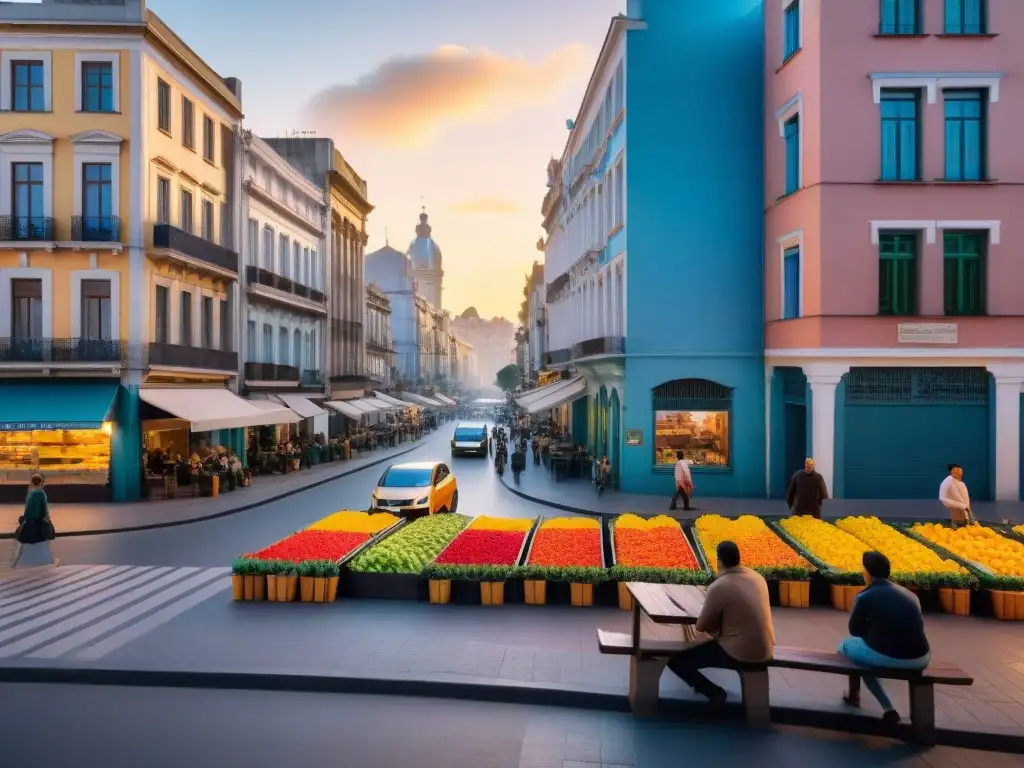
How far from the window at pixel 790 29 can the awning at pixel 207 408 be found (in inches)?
835

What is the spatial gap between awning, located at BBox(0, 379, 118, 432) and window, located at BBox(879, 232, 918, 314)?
2320cm

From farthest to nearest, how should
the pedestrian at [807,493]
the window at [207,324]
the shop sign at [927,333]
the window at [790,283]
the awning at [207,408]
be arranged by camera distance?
1. the window at [207,324]
2. the awning at [207,408]
3. the window at [790,283]
4. the shop sign at [927,333]
5. the pedestrian at [807,493]

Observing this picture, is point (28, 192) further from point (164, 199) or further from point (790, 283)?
point (790, 283)

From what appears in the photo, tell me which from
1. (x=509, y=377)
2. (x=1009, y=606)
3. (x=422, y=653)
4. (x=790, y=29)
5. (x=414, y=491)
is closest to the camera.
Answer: (x=422, y=653)

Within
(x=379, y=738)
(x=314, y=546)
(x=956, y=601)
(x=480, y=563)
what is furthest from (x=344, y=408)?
(x=379, y=738)

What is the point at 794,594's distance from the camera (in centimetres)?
1146

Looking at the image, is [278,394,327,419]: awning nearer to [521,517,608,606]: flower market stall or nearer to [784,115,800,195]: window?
[784,115,800,195]: window

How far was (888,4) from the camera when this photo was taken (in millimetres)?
21750

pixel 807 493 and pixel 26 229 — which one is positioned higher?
pixel 26 229

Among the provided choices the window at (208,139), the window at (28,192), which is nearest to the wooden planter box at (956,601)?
the window at (28,192)

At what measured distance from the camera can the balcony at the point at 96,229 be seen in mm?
24188

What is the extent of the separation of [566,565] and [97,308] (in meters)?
19.9

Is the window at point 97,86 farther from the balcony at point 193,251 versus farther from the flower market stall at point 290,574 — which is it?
the flower market stall at point 290,574

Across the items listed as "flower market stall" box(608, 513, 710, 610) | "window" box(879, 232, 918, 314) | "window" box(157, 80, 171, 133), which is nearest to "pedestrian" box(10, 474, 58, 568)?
"flower market stall" box(608, 513, 710, 610)
